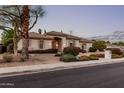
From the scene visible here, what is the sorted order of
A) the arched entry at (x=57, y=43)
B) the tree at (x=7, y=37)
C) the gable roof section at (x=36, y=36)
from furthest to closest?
1. the arched entry at (x=57, y=43)
2. the gable roof section at (x=36, y=36)
3. the tree at (x=7, y=37)

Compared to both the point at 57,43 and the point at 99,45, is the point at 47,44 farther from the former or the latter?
the point at 99,45

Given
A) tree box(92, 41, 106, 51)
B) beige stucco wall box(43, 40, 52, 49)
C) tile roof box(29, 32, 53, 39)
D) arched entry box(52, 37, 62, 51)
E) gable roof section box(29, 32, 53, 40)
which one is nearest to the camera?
tile roof box(29, 32, 53, 39)

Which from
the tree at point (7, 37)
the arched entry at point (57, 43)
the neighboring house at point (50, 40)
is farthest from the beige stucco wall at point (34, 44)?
the arched entry at point (57, 43)

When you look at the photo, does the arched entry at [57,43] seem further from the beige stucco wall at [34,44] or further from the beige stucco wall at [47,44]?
the beige stucco wall at [34,44]

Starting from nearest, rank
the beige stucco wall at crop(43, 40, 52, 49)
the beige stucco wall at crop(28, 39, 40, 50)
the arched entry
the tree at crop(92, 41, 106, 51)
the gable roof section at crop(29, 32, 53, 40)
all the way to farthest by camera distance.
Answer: the beige stucco wall at crop(28, 39, 40, 50) < the gable roof section at crop(29, 32, 53, 40) < the beige stucco wall at crop(43, 40, 52, 49) < the arched entry < the tree at crop(92, 41, 106, 51)

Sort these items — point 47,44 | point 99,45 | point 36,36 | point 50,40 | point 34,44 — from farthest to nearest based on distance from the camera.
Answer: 1. point 99,45
2. point 50,40
3. point 47,44
4. point 36,36
5. point 34,44

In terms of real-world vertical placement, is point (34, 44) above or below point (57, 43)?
below

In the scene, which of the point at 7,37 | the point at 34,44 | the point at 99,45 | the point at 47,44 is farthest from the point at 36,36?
the point at 99,45

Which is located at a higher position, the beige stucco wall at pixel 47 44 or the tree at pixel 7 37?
the tree at pixel 7 37

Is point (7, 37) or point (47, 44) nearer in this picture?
point (7, 37)

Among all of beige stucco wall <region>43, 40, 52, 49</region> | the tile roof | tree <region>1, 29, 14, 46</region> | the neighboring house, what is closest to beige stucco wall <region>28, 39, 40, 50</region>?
the neighboring house

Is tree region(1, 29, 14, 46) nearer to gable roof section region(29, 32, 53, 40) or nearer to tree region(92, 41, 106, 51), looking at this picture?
gable roof section region(29, 32, 53, 40)

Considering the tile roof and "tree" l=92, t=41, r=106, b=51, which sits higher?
the tile roof
